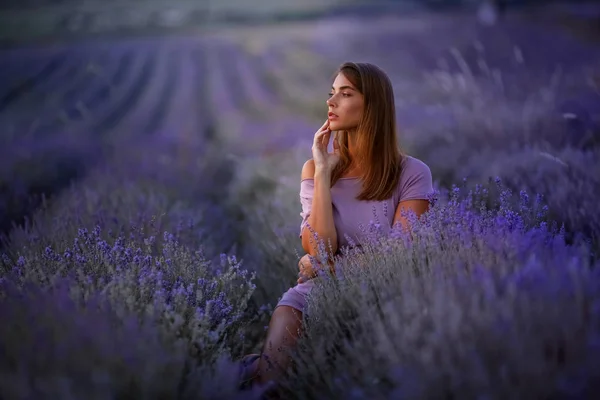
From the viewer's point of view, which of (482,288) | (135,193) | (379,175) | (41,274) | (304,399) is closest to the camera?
(482,288)

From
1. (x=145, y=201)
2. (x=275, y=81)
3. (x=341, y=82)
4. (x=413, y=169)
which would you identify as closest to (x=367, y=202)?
(x=413, y=169)

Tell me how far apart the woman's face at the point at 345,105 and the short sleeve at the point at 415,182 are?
34 centimetres

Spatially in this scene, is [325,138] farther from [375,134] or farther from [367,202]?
[367,202]

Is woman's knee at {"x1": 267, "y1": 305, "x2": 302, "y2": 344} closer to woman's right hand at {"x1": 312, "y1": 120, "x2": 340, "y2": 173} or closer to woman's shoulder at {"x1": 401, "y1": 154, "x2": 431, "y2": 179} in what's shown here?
woman's right hand at {"x1": 312, "y1": 120, "x2": 340, "y2": 173}

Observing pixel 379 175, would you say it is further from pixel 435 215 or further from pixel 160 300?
pixel 160 300

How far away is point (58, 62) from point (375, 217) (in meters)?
12.3

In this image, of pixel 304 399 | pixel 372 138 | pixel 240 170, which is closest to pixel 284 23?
pixel 240 170

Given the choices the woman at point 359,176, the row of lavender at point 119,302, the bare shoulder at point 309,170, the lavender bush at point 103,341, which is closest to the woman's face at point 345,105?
the woman at point 359,176

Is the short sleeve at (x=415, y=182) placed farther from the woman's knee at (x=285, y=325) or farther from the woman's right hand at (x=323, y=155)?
the woman's knee at (x=285, y=325)

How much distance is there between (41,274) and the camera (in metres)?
2.36

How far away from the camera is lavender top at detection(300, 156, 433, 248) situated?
9.09 ft

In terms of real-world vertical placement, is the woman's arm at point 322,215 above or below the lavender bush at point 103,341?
above

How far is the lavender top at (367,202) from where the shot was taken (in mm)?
2771

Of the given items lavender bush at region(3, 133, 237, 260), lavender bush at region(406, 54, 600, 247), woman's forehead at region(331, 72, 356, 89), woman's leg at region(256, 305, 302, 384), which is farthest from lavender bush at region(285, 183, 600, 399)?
lavender bush at region(3, 133, 237, 260)
